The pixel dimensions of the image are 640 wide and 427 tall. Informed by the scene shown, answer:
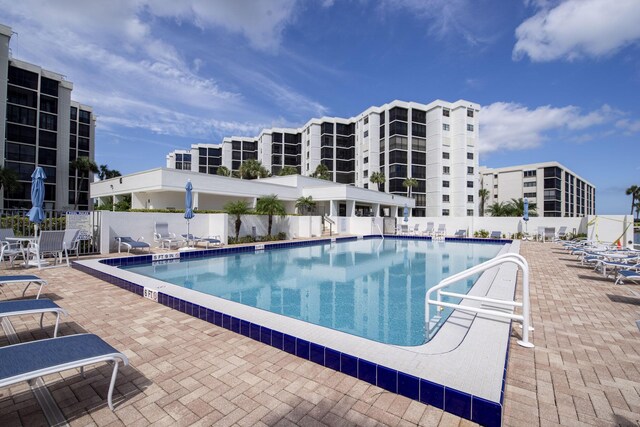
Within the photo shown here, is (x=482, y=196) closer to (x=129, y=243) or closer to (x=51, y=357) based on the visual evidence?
(x=129, y=243)

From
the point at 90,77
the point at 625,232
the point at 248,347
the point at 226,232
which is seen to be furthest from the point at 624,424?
the point at 90,77

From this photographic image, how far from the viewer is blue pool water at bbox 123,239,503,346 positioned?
5.30 meters

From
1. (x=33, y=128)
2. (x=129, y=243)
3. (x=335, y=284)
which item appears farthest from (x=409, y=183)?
(x=33, y=128)

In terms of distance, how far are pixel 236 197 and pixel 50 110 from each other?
31169mm

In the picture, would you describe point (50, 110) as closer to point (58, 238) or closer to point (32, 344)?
point (58, 238)

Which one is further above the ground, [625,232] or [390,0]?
[390,0]

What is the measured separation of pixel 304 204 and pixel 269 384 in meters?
23.8

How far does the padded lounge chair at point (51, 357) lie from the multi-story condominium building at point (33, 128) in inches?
1527

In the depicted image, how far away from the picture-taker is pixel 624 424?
7.02 ft

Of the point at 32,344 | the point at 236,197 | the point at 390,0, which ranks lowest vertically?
the point at 32,344

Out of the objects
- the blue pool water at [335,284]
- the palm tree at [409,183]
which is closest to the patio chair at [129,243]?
the blue pool water at [335,284]

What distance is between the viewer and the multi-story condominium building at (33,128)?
3061cm

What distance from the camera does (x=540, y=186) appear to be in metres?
55.6

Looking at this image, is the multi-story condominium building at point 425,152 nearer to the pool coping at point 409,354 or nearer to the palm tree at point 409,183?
the palm tree at point 409,183
